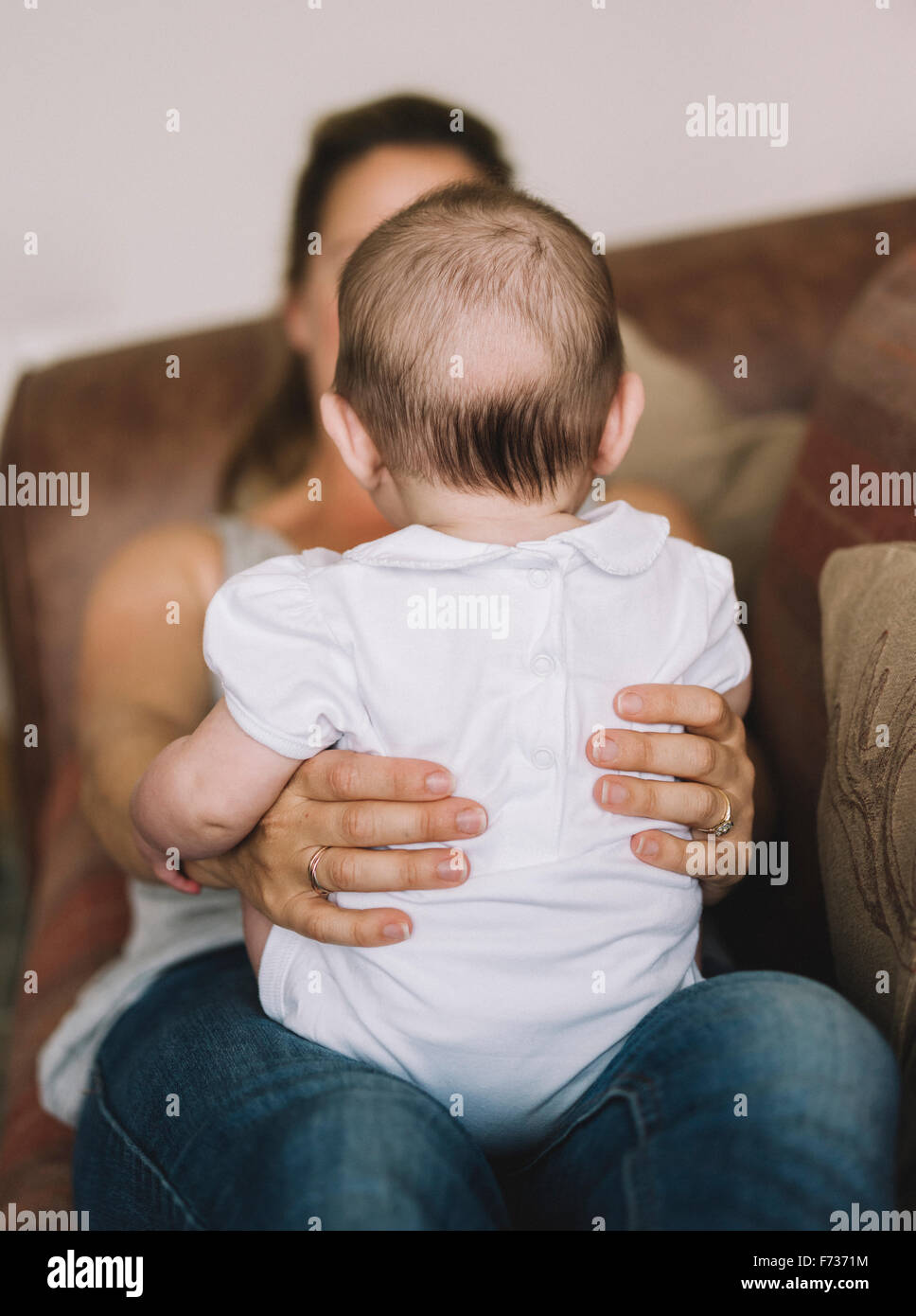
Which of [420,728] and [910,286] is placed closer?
[420,728]

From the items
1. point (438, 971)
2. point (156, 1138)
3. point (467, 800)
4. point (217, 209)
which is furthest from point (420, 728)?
point (217, 209)

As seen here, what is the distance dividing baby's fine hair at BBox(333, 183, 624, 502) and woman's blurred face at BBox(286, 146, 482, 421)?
0.50m

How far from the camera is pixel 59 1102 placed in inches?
38.5

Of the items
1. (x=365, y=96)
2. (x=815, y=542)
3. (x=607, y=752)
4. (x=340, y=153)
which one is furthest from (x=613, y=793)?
(x=365, y=96)

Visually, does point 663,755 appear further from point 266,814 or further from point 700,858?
point 266,814

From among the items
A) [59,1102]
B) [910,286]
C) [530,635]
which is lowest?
[59,1102]

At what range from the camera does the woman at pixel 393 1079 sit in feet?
1.94

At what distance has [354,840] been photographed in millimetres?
743

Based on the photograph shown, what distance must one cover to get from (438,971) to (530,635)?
0.23m

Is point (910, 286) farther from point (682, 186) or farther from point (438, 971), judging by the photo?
point (682, 186)

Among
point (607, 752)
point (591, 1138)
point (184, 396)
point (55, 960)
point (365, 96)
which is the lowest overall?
point (55, 960)

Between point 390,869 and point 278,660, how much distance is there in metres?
0.16

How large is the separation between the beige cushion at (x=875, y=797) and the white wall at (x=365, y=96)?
3.91 feet
